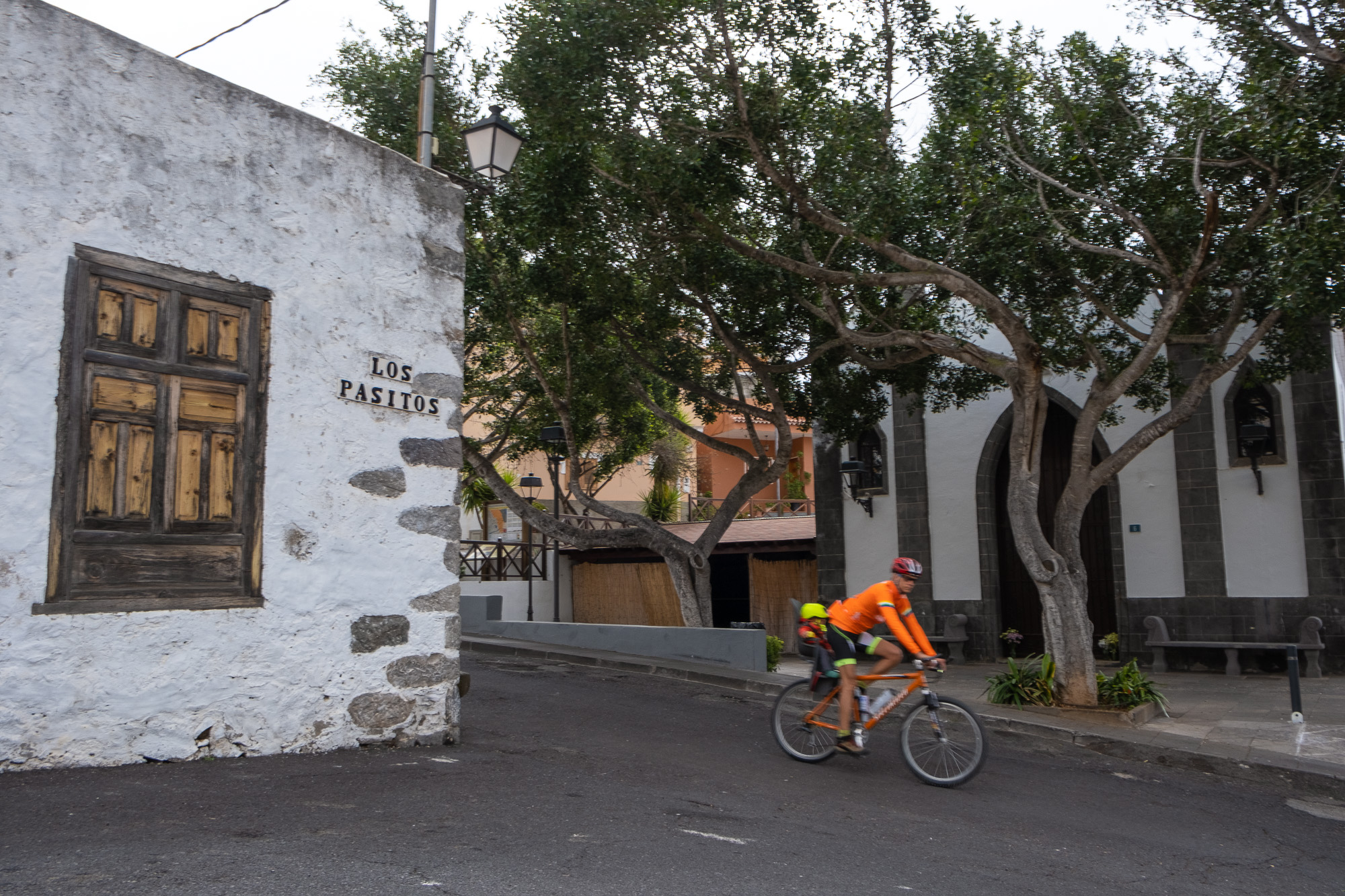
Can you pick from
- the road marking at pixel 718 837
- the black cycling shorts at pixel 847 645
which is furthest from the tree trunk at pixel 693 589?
the road marking at pixel 718 837

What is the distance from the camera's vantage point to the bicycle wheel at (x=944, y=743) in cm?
688

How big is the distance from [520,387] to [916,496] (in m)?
7.22

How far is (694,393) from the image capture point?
1580 centimetres

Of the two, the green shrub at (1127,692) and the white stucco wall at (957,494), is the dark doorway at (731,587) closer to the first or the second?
the white stucco wall at (957,494)

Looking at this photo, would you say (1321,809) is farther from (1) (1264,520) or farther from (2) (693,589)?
(2) (693,589)

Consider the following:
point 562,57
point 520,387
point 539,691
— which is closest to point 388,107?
point 562,57

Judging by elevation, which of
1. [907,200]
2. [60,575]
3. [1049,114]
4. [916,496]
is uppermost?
[1049,114]

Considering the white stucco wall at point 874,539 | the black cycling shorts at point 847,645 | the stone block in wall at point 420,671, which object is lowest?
the stone block in wall at point 420,671

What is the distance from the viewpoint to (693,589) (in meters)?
15.3

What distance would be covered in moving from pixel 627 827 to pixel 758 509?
24.7m

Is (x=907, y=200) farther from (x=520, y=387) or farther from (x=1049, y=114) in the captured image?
(x=520, y=387)

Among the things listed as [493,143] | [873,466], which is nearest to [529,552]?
[873,466]

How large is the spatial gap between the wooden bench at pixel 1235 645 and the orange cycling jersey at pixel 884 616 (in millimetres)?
8871

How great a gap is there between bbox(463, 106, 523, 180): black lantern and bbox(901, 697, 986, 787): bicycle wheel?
216 inches
